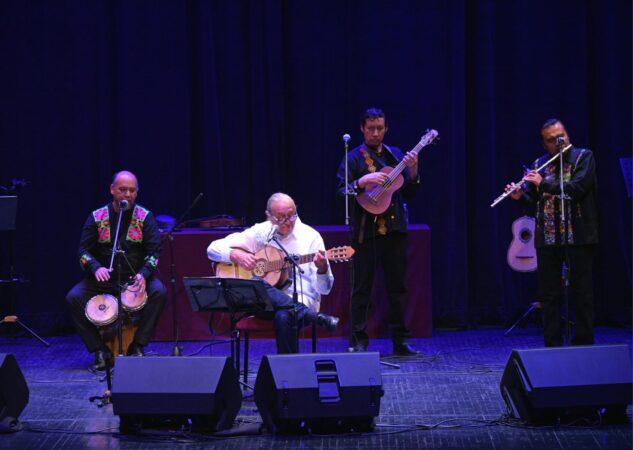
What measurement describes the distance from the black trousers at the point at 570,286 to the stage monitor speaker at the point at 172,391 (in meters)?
2.48

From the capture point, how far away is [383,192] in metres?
6.98

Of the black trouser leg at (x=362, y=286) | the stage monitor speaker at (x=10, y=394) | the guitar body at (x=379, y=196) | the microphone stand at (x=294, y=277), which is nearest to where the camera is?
the stage monitor speaker at (x=10, y=394)

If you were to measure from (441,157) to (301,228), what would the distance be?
8.15 feet

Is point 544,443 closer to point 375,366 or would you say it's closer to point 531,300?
point 375,366

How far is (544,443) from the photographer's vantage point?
5.02 m

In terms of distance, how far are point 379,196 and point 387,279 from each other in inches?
26.9

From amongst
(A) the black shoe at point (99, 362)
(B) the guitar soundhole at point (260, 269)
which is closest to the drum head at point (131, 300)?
(A) the black shoe at point (99, 362)

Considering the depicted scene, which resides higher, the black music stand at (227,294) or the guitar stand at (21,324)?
the black music stand at (227,294)

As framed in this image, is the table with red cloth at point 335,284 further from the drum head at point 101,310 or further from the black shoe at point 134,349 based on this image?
the drum head at point 101,310

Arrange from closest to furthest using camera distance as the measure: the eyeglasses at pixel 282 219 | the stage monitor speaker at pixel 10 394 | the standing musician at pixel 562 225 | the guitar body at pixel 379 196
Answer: the stage monitor speaker at pixel 10 394 < the eyeglasses at pixel 282 219 < the standing musician at pixel 562 225 < the guitar body at pixel 379 196

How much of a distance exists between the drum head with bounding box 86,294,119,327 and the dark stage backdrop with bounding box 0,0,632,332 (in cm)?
177

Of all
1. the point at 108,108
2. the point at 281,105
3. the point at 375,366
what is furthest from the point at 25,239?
the point at 375,366

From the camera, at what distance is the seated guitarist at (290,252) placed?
20.0 feet

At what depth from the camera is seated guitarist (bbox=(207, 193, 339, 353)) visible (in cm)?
610
